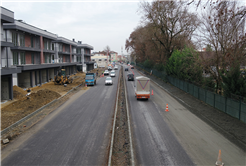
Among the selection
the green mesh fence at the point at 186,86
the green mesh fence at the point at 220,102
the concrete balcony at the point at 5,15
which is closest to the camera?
the green mesh fence at the point at 220,102

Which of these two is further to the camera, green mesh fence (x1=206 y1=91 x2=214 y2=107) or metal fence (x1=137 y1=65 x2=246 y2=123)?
green mesh fence (x1=206 y1=91 x2=214 y2=107)

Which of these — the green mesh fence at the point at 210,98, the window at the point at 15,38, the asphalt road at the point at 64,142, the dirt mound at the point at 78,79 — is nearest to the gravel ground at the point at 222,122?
the green mesh fence at the point at 210,98

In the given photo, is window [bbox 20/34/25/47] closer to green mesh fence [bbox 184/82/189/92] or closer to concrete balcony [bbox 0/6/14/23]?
concrete balcony [bbox 0/6/14/23]

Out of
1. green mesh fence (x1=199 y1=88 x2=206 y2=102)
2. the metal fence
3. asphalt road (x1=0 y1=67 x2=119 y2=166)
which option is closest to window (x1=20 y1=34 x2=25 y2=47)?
asphalt road (x1=0 y1=67 x2=119 y2=166)

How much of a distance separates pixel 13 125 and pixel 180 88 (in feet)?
85.1

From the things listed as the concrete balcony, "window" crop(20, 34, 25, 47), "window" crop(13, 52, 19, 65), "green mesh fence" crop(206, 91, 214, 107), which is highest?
the concrete balcony

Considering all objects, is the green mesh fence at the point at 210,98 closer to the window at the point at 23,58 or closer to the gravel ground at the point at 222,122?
the gravel ground at the point at 222,122

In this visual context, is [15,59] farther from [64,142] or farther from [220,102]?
[220,102]

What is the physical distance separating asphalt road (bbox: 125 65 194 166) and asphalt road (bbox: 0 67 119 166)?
1866 millimetres

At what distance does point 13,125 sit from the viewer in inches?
548

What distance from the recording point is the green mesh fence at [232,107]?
15.7 metres

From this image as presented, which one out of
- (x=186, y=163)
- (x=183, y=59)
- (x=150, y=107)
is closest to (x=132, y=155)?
(x=186, y=163)

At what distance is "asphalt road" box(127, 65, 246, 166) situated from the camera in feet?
30.7

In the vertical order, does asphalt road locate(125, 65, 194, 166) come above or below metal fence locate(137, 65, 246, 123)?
below
